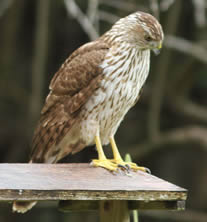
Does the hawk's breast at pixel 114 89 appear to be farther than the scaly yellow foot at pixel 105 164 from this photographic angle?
Yes

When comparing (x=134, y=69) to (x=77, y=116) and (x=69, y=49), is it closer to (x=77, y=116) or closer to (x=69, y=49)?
(x=77, y=116)

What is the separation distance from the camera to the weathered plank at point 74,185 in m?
2.88

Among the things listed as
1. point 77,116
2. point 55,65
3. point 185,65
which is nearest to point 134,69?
point 77,116

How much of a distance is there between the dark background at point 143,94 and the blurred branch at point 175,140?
0.01 meters

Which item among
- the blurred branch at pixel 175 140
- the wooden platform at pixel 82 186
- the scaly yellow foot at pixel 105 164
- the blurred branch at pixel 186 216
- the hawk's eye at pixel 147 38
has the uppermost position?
the hawk's eye at pixel 147 38

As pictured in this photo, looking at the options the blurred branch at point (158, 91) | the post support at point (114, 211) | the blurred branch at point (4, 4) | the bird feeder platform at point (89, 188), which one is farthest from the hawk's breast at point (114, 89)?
the blurred branch at point (158, 91)

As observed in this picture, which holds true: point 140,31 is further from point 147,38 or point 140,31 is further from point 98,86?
point 98,86

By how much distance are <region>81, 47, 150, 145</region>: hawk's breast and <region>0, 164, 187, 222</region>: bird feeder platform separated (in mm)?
667

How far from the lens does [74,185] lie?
3027 millimetres

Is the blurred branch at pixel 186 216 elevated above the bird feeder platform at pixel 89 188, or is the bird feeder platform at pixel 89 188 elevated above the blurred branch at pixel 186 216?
the bird feeder platform at pixel 89 188

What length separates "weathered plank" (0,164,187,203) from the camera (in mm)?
2881

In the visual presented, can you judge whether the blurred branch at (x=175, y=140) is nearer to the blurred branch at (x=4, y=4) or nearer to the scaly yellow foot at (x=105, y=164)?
the blurred branch at (x=4, y=4)

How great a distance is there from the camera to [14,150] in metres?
9.00

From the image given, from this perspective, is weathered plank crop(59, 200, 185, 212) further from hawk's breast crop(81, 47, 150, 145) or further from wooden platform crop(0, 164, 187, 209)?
hawk's breast crop(81, 47, 150, 145)
